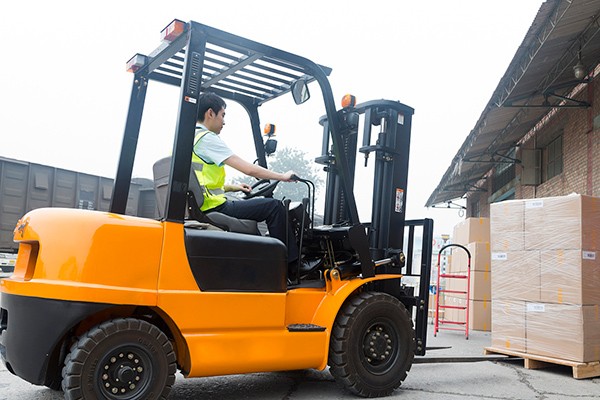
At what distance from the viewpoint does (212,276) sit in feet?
12.9

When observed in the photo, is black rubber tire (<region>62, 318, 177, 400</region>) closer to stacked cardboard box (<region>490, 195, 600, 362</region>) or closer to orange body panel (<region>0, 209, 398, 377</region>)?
orange body panel (<region>0, 209, 398, 377</region>)

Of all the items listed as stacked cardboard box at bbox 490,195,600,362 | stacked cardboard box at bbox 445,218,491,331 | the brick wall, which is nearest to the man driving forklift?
stacked cardboard box at bbox 490,195,600,362

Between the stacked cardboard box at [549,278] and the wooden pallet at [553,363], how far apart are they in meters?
0.05

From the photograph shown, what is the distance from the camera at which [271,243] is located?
432cm

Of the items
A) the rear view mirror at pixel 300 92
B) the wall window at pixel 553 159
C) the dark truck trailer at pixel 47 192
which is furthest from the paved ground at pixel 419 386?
the wall window at pixel 553 159

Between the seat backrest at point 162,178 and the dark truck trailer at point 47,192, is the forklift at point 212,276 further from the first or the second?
the dark truck trailer at point 47,192

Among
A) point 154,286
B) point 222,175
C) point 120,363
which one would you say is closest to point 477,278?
point 222,175

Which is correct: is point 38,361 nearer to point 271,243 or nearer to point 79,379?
point 79,379

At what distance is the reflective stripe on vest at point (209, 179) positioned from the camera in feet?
14.0

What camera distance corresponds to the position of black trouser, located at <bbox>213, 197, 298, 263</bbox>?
14.6 feet

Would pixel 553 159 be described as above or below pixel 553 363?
above

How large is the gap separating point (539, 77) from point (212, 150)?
7.95 metres

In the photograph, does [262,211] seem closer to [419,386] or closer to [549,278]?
[419,386]

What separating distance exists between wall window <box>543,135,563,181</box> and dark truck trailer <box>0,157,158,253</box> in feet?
29.6
